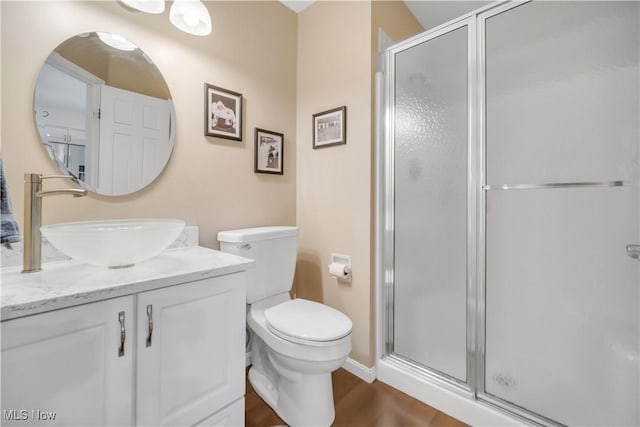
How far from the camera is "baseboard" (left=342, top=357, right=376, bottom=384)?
5.25 ft

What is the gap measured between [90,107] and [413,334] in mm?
1970

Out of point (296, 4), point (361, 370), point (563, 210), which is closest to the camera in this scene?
point (563, 210)

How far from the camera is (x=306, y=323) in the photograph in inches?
49.8

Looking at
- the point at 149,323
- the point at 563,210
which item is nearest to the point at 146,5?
the point at 149,323

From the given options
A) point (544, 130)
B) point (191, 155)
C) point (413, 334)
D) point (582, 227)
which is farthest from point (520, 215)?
point (191, 155)

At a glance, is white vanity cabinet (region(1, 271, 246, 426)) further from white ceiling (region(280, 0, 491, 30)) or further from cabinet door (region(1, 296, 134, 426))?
white ceiling (region(280, 0, 491, 30))

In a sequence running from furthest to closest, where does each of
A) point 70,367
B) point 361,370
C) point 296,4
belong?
point 296,4 < point 361,370 < point 70,367

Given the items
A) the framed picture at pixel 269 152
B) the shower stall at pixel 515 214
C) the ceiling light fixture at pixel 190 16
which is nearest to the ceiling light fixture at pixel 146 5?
the ceiling light fixture at pixel 190 16

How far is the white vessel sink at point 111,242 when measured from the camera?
2.67 ft

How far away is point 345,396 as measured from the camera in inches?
58.0

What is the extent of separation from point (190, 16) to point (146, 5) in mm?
176

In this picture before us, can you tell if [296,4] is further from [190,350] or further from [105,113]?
[190,350]

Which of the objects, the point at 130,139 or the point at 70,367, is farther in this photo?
the point at 130,139

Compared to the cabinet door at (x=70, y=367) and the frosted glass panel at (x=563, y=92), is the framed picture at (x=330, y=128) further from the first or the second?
the cabinet door at (x=70, y=367)
